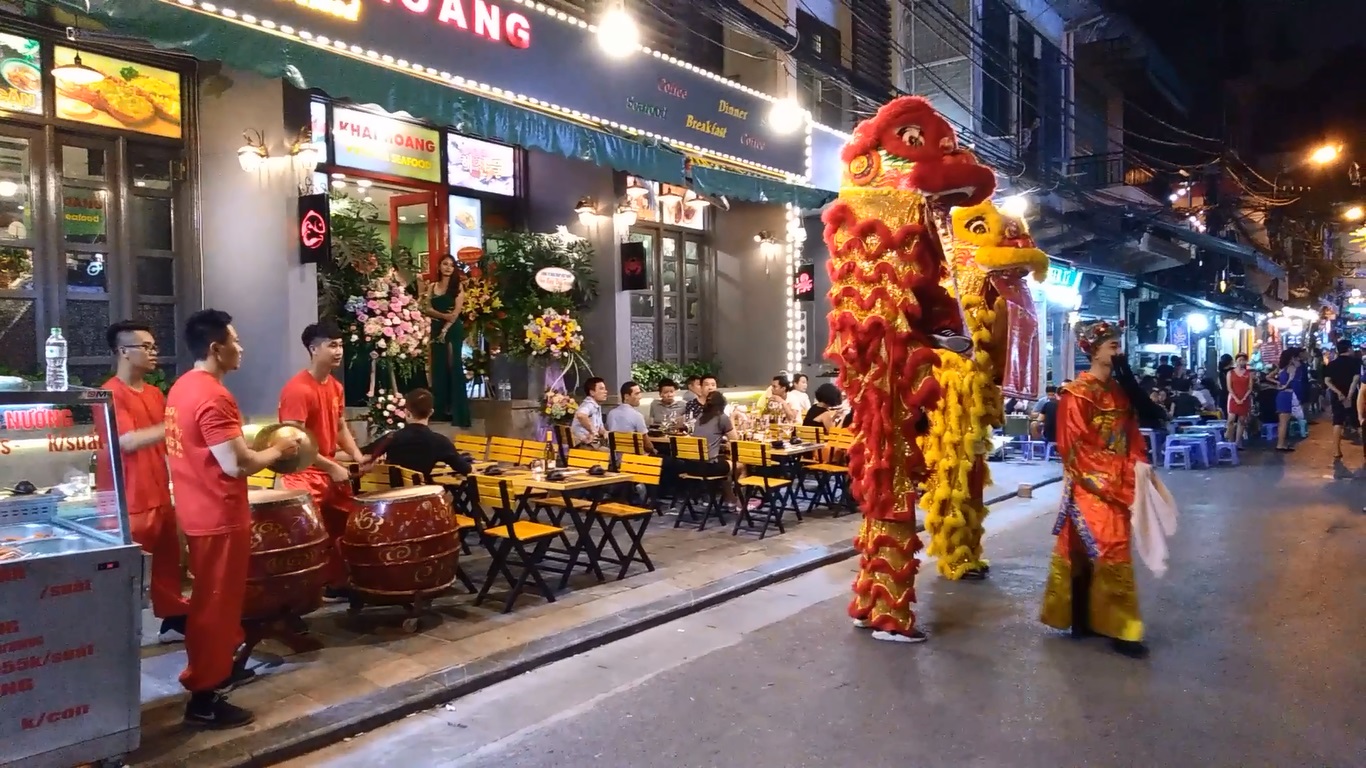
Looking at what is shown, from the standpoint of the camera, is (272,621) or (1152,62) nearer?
(272,621)

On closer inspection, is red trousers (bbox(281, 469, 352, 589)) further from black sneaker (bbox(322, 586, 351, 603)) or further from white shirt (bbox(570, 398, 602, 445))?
white shirt (bbox(570, 398, 602, 445))

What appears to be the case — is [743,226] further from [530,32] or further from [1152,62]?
[1152,62]

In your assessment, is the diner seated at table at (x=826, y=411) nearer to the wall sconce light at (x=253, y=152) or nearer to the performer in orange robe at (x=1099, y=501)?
the performer in orange robe at (x=1099, y=501)

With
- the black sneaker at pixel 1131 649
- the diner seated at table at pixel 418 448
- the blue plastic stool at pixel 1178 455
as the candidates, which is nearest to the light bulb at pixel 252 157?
the diner seated at table at pixel 418 448

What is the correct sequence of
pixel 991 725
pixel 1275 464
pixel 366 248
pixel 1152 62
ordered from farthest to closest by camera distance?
pixel 1152 62, pixel 1275 464, pixel 366 248, pixel 991 725

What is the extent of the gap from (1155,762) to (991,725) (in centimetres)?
72

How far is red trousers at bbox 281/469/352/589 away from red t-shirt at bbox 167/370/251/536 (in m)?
1.63

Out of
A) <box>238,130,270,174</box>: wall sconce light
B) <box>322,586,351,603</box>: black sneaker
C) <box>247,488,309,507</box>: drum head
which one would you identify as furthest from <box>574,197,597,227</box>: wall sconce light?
<box>247,488,309,507</box>: drum head

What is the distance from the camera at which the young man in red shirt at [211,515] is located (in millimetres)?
4199

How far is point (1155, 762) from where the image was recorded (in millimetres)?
3920

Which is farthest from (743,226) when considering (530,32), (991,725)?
(991,725)

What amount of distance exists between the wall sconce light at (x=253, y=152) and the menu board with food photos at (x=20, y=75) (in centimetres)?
158

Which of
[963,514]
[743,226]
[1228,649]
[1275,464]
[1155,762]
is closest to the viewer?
[1155,762]

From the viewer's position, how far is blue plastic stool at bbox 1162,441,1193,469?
47.0 ft
